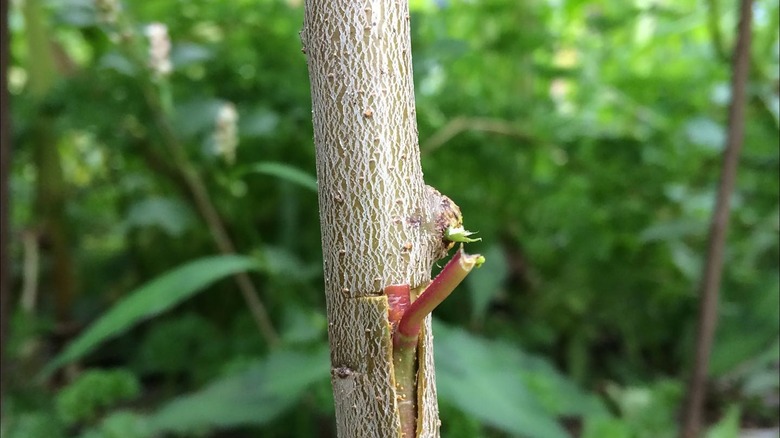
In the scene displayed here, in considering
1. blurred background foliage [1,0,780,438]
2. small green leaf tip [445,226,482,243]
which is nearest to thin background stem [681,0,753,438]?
blurred background foliage [1,0,780,438]

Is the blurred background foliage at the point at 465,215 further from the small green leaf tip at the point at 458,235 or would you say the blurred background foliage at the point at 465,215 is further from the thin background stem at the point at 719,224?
the small green leaf tip at the point at 458,235

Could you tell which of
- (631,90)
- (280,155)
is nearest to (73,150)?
(280,155)

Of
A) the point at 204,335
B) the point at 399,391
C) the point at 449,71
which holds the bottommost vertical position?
the point at 204,335

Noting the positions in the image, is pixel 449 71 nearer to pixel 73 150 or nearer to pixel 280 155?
pixel 280 155

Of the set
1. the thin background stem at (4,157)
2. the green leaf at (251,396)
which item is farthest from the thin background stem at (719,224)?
the thin background stem at (4,157)

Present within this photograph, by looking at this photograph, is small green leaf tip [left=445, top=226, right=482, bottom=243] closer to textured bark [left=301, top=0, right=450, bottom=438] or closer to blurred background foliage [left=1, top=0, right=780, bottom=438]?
textured bark [left=301, top=0, right=450, bottom=438]

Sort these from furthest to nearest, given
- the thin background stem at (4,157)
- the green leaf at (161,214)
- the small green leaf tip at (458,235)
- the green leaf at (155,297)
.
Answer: the green leaf at (161,214) < the thin background stem at (4,157) < the green leaf at (155,297) < the small green leaf tip at (458,235)

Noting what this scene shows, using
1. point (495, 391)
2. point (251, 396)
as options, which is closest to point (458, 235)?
point (495, 391)
